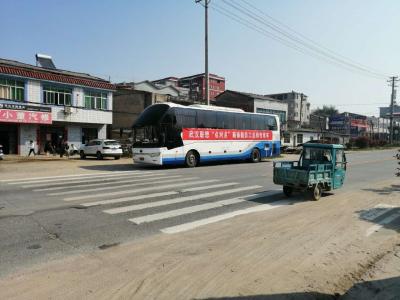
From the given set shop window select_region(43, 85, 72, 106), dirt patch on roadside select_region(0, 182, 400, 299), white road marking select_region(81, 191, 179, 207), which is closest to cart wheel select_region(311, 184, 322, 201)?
dirt patch on roadside select_region(0, 182, 400, 299)

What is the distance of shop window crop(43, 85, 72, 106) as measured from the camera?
3303cm

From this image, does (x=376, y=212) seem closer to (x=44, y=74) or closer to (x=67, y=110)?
(x=67, y=110)

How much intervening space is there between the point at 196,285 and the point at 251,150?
22238 millimetres

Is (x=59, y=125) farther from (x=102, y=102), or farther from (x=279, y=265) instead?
(x=279, y=265)

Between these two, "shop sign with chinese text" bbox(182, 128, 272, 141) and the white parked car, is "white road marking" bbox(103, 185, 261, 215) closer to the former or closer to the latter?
"shop sign with chinese text" bbox(182, 128, 272, 141)

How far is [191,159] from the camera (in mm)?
22078

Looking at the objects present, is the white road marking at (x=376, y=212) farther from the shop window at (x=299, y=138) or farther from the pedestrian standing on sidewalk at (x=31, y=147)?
the shop window at (x=299, y=138)

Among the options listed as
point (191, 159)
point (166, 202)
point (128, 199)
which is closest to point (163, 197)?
point (166, 202)

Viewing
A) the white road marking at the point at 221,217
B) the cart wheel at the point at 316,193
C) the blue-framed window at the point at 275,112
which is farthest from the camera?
the blue-framed window at the point at 275,112

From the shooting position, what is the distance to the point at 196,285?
480 cm

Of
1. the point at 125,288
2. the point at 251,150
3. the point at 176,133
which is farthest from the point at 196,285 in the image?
the point at 251,150

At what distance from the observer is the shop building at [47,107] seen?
30672 millimetres

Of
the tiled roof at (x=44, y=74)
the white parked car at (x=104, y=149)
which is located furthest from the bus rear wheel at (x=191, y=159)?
the tiled roof at (x=44, y=74)

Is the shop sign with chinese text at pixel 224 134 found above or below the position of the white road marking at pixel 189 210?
above
